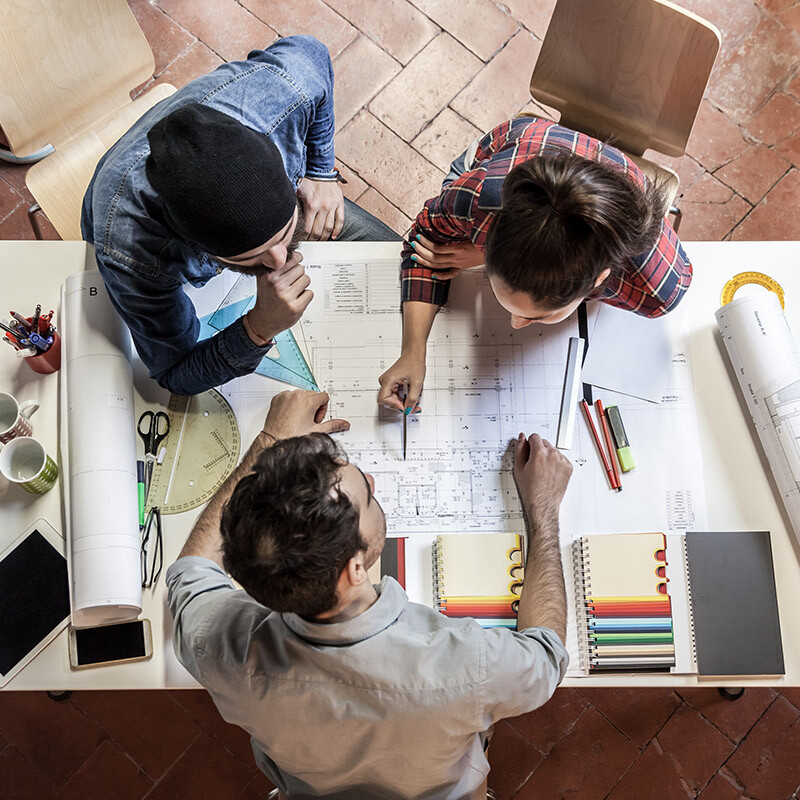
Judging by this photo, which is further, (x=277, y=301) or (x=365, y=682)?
(x=277, y=301)

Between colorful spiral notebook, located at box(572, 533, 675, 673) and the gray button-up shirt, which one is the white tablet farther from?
colorful spiral notebook, located at box(572, 533, 675, 673)

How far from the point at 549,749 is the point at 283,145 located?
1.97 m

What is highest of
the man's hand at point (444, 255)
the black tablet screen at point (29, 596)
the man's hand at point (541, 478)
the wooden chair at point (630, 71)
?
the wooden chair at point (630, 71)

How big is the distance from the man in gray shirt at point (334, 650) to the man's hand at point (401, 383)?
15.2 inches

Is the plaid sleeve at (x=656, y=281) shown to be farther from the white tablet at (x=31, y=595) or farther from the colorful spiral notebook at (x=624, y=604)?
the white tablet at (x=31, y=595)

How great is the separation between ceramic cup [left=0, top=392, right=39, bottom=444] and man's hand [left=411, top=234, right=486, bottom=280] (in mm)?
964

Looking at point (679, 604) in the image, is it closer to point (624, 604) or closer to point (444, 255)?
point (624, 604)

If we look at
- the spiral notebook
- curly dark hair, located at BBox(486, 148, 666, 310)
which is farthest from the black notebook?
curly dark hair, located at BBox(486, 148, 666, 310)

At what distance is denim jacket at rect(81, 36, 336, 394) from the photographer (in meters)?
1.46

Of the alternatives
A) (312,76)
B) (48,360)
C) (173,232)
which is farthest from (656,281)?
(48,360)

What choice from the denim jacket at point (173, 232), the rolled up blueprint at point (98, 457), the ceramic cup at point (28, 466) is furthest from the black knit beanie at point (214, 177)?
the ceramic cup at point (28, 466)

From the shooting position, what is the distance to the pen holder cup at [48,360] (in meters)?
1.63

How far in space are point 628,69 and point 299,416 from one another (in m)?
1.22

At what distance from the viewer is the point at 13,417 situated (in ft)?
5.31
